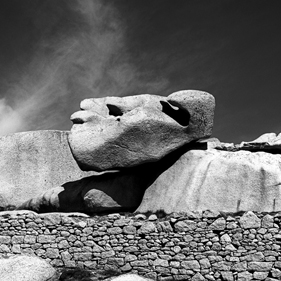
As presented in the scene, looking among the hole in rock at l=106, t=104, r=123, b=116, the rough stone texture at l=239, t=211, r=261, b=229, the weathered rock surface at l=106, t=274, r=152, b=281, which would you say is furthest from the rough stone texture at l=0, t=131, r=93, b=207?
the rough stone texture at l=239, t=211, r=261, b=229

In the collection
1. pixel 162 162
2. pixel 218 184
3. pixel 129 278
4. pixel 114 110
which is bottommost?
pixel 129 278

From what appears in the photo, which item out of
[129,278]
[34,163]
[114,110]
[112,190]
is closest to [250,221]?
[129,278]

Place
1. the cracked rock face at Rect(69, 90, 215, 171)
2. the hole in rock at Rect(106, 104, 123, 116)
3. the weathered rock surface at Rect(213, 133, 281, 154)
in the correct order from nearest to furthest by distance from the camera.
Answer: the cracked rock face at Rect(69, 90, 215, 171)
the weathered rock surface at Rect(213, 133, 281, 154)
the hole in rock at Rect(106, 104, 123, 116)

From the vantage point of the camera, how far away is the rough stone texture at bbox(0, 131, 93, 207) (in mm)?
15961

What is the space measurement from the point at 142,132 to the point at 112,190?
1813 mm

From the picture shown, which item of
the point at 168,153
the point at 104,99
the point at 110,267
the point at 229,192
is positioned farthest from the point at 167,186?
the point at 104,99

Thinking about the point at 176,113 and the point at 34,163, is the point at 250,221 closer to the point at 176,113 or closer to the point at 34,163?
the point at 176,113

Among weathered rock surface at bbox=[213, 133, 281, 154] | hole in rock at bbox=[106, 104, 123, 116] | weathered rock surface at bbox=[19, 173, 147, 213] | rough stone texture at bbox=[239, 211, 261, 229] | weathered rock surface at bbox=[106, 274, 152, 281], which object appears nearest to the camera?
weathered rock surface at bbox=[106, 274, 152, 281]

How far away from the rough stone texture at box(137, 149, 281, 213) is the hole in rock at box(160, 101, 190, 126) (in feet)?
2.78

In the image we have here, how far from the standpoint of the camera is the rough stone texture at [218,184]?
10.7m

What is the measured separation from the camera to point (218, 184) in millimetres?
11086

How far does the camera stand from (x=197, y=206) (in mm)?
10961

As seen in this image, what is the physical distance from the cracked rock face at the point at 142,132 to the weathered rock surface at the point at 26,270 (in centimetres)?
259

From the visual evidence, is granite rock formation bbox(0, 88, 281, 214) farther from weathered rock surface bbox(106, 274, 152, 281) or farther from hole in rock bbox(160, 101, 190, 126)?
weathered rock surface bbox(106, 274, 152, 281)
